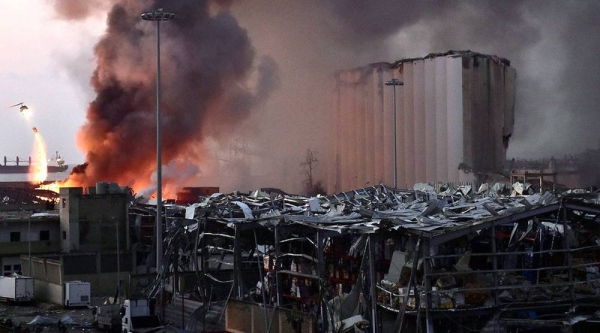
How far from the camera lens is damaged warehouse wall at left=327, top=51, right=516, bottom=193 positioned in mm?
71025

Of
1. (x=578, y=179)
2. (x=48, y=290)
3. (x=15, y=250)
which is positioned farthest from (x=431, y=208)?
(x=578, y=179)

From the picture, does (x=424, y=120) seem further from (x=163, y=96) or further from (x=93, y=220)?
(x=93, y=220)

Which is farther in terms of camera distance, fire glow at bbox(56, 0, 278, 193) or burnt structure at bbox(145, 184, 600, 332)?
fire glow at bbox(56, 0, 278, 193)

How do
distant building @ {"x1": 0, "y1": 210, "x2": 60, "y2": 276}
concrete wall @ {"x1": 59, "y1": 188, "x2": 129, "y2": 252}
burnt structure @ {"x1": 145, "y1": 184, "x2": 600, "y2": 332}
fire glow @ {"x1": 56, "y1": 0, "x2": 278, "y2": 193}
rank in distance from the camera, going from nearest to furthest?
burnt structure @ {"x1": 145, "y1": 184, "x2": 600, "y2": 332} → concrete wall @ {"x1": 59, "y1": 188, "x2": 129, "y2": 252} → distant building @ {"x1": 0, "y1": 210, "x2": 60, "y2": 276} → fire glow @ {"x1": 56, "y1": 0, "x2": 278, "y2": 193}

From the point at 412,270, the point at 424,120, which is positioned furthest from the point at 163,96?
the point at 412,270

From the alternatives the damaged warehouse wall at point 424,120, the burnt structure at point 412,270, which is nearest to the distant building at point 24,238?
the burnt structure at point 412,270

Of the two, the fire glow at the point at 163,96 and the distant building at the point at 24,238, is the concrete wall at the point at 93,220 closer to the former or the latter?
the distant building at the point at 24,238

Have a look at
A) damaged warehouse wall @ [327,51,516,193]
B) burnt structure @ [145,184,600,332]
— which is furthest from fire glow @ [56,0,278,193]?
burnt structure @ [145,184,600,332]

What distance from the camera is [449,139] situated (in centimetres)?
7225

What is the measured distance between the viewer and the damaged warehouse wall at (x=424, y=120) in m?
71.0

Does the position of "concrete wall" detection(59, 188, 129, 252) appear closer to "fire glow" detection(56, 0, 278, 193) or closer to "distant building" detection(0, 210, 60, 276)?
"distant building" detection(0, 210, 60, 276)

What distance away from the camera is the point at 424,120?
75.4 meters

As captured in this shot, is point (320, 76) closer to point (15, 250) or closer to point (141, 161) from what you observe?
point (141, 161)

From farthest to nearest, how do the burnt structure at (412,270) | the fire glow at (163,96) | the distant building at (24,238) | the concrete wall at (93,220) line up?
the fire glow at (163,96) < the distant building at (24,238) < the concrete wall at (93,220) < the burnt structure at (412,270)
